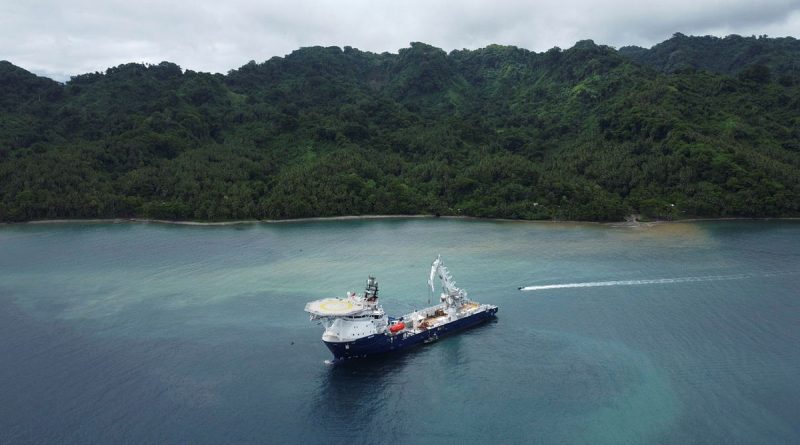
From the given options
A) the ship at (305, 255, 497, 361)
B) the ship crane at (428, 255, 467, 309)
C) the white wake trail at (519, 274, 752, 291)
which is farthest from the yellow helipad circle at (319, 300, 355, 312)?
the white wake trail at (519, 274, 752, 291)

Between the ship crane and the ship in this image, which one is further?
the ship crane

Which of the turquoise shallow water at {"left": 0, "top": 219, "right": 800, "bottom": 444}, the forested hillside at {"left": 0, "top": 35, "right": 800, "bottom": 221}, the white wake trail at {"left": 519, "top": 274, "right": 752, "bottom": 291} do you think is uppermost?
the forested hillside at {"left": 0, "top": 35, "right": 800, "bottom": 221}

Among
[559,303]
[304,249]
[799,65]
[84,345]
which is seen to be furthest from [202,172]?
[799,65]

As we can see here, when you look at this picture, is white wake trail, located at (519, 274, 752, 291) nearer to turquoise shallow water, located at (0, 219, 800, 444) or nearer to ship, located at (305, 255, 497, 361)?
turquoise shallow water, located at (0, 219, 800, 444)

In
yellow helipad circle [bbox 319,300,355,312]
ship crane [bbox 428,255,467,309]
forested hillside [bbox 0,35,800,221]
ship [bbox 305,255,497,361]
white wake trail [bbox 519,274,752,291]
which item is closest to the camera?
ship [bbox 305,255,497,361]

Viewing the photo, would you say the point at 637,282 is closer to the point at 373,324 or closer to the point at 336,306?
the point at 373,324

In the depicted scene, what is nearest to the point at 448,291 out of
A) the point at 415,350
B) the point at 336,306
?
the point at 415,350

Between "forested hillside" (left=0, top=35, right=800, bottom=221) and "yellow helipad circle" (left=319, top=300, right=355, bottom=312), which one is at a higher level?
"forested hillside" (left=0, top=35, right=800, bottom=221)
